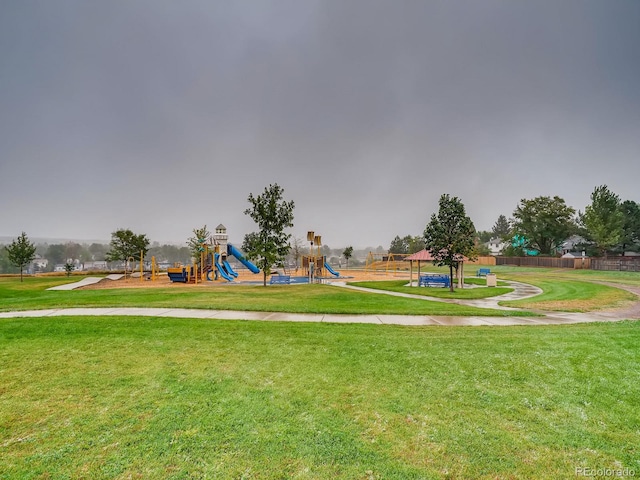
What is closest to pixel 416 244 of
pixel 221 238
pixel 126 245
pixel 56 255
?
pixel 221 238

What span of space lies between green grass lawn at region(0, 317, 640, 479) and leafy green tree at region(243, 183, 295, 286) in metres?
18.8

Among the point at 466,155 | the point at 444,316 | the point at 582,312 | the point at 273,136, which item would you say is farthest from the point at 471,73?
the point at 444,316

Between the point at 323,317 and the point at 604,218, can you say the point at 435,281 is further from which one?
the point at 604,218

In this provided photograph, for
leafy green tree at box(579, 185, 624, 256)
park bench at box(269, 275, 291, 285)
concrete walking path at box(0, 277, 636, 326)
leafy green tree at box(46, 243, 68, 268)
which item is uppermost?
leafy green tree at box(579, 185, 624, 256)

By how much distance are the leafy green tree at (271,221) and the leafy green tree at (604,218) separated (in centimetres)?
5725

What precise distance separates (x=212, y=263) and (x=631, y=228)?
7938cm

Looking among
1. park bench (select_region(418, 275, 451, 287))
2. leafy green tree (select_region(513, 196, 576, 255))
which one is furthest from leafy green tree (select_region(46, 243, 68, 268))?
leafy green tree (select_region(513, 196, 576, 255))

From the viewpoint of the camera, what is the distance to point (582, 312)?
12836mm

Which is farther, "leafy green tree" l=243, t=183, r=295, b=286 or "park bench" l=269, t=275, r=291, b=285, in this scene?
"park bench" l=269, t=275, r=291, b=285

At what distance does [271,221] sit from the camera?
26.6 metres

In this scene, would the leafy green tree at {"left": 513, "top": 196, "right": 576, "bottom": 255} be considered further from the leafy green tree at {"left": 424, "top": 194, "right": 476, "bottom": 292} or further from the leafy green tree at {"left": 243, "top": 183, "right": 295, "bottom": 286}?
the leafy green tree at {"left": 243, "top": 183, "right": 295, "bottom": 286}

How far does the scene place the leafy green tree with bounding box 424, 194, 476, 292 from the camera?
21000mm

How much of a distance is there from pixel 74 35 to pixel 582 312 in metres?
49.3

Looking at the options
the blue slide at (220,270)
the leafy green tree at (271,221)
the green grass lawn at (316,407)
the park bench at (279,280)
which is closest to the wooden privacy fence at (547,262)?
the park bench at (279,280)
